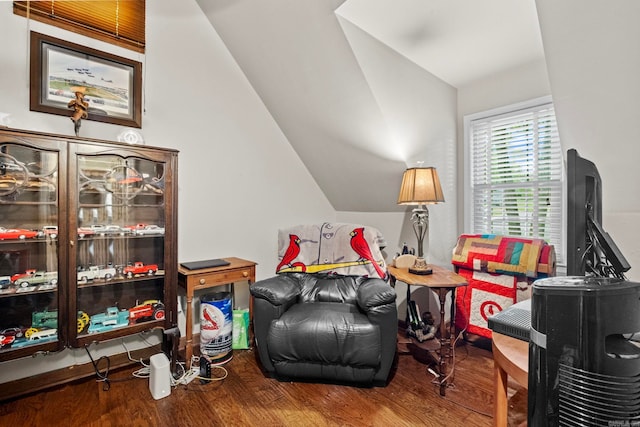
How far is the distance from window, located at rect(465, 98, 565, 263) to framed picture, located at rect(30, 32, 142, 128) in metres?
2.81

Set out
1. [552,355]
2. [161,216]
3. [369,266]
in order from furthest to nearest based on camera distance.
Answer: [369,266] → [161,216] → [552,355]

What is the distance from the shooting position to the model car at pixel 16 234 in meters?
1.73

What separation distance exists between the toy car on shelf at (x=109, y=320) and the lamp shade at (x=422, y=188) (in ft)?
6.97

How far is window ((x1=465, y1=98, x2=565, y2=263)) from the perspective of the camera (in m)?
2.37

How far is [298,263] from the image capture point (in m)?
2.61

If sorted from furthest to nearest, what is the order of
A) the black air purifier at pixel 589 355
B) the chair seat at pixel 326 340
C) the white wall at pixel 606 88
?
1. the chair seat at pixel 326 340
2. the white wall at pixel 606 88
3. the black air purifier at pixel 589 355

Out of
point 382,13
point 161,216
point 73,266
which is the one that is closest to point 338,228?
point 161,216

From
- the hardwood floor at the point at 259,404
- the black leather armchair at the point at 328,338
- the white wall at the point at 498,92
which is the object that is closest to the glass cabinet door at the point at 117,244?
the hardwood floor at the point at 259,404

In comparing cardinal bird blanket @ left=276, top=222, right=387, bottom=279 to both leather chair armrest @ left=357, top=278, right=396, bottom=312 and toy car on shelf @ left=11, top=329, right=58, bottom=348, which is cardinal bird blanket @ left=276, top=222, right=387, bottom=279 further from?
toy car on shelf @ left=11, top=329, right=58, bottom=348

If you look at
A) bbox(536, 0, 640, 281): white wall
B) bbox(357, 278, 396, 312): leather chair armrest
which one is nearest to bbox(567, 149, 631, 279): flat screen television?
bbox(536, 0, 640, 281): white wall

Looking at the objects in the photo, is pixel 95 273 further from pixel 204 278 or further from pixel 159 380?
pixel 159 380

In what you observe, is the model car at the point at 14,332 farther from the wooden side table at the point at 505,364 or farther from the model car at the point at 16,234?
the wooden side table at the point at 505,364

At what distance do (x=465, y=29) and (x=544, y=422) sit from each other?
219 cm

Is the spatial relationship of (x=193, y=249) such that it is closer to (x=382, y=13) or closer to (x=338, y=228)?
(x=338, y=228)
